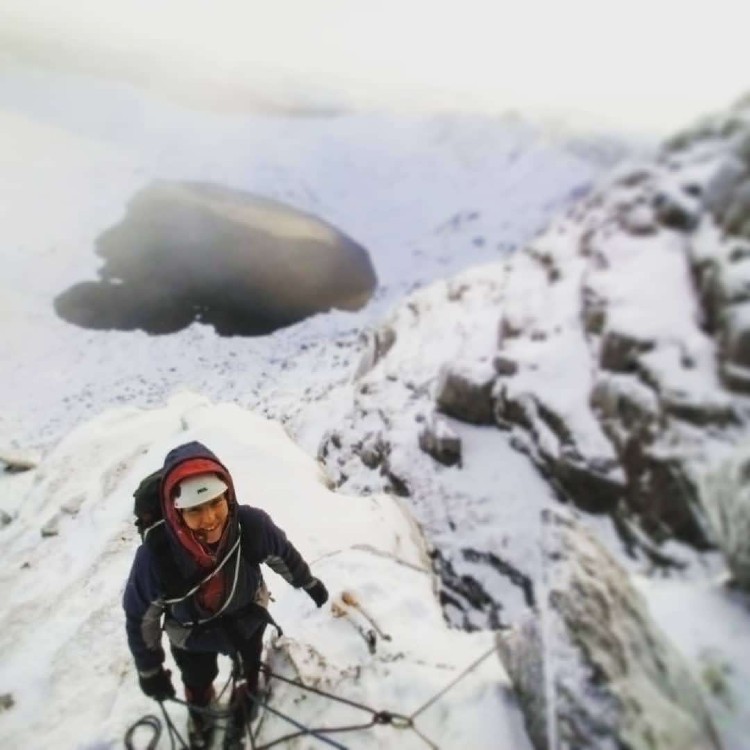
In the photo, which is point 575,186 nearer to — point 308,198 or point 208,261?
point 308,198

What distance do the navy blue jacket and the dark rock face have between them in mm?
2561

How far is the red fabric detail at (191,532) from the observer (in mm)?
2047

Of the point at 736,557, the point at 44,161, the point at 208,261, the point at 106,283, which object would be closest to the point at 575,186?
the point at 736,557

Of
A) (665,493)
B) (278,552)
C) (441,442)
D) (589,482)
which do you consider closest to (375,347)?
(441,442)

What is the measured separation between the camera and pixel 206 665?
2.63 meters

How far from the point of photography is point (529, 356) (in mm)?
1821

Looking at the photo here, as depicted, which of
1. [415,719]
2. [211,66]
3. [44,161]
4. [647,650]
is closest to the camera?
[647,650]

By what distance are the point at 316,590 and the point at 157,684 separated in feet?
2.74

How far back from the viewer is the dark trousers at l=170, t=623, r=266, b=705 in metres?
2.55

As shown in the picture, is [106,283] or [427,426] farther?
[106,283]

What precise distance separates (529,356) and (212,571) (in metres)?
1.63

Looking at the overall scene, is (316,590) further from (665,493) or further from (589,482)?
(665,493)

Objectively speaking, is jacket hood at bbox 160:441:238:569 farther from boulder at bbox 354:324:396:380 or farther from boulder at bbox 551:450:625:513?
boulder at bbox 354:324:396:380

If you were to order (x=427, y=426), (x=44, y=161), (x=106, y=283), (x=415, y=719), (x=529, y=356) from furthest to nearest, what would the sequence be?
(x=44, y=161) < (x=106, y=283) < (x=427, y=426) < (x=415, y=719) < (x=529, y=356)
